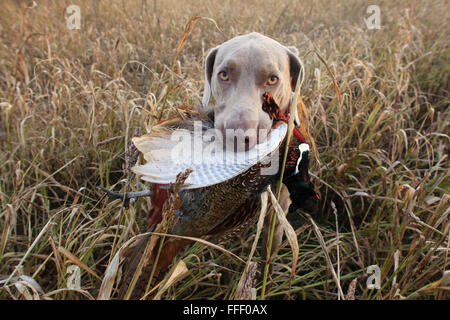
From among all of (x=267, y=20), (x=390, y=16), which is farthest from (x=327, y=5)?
(x=267, y=20)

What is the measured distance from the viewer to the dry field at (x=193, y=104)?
4.80 ft

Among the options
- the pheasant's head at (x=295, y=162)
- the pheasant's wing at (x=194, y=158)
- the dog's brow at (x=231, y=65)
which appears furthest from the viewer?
the dog's brow at (x=231, y=65)

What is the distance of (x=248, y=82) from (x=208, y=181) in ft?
2.39

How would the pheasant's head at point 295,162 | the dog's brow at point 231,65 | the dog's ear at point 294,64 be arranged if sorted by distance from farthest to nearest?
the dog's ear at point 294,64
the dog's brow at point 231,65
the pheasant's head at point 295,162

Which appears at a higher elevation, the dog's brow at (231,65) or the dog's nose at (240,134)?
the dog's brow at (231,65)

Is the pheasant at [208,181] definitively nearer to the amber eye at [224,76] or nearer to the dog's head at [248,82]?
the dog's head at [248,82]

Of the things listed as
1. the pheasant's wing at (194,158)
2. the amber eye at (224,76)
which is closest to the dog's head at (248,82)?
the amber eye at (224,76)

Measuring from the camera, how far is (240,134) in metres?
1.12

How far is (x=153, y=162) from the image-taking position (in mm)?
933

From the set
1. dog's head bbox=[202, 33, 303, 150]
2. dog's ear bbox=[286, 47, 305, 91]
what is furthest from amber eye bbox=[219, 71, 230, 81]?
dog's ear bbox=[286, 47, 305, 91]

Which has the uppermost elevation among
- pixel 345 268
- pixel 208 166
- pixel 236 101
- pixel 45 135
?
pixel 236 101

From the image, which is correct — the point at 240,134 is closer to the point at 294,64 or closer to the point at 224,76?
the point at 224,76
